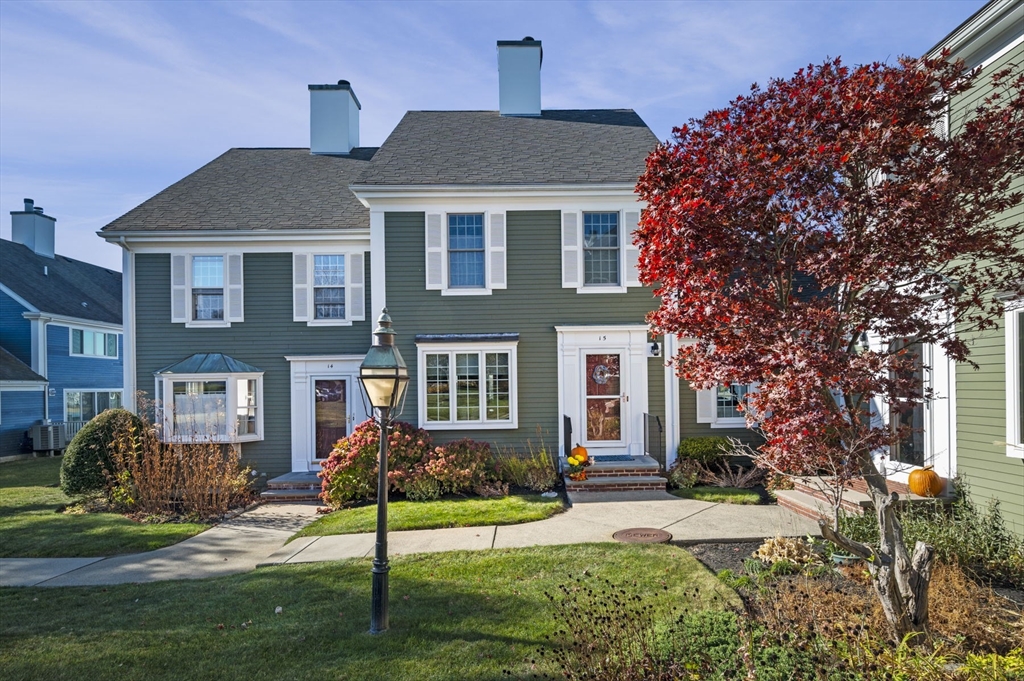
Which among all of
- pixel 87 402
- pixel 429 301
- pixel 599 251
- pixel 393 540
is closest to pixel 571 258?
pixel 599 251

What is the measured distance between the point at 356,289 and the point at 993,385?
1123 centimetres

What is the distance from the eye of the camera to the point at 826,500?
297 inches

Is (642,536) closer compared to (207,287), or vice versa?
(642,536)

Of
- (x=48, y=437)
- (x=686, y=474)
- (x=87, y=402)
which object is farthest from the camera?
(x=87, y=402)

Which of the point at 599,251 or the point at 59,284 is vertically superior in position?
the point at 59,284

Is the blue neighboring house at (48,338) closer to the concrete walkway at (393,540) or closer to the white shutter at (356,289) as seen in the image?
the white shutter at (356,289)

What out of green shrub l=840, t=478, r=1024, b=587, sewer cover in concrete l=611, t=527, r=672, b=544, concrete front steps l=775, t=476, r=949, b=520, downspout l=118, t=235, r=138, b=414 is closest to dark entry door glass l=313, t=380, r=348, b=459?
downspout l=118, t=235, r=138, b=414

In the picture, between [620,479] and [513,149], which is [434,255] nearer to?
[513,149]

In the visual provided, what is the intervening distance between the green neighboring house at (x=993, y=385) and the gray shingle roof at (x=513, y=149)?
5.76 m

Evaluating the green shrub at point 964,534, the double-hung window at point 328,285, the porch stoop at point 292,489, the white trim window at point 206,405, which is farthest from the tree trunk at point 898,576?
the white trim window at point 206,405

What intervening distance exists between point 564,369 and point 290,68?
732cm

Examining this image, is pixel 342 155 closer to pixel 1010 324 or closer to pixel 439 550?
pixel 439 550

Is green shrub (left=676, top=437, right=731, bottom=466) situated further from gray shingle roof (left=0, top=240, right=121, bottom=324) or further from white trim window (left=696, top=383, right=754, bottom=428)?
gray shingle roof (left=0, top=240, right=121, bottom=324)

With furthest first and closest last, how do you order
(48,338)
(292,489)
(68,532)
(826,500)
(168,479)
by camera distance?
(48,338) → (292,489) → (168,479) → (68,532) → (826,500)
